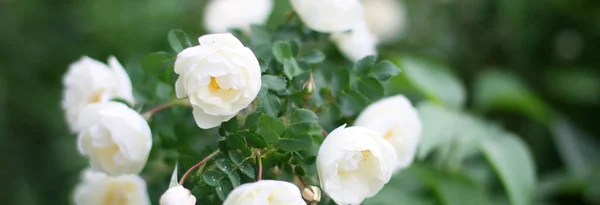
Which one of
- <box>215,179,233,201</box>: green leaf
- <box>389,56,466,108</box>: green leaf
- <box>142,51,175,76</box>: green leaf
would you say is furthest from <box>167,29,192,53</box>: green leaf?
<box>389,56,466,108</box>: green leaf

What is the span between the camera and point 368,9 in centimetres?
111

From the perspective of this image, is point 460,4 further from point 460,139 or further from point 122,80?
point 122,80

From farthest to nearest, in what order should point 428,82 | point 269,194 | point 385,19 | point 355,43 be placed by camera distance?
point 385,19 < point 428,82 < point 355,43 < point 269,194

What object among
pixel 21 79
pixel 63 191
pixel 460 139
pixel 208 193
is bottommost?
pixel 63 191

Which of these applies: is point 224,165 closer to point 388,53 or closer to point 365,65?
point 365,65

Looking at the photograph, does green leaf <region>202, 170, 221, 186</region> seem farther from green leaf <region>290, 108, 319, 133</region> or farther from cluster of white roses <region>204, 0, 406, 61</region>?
cluster of white roses <region>204, 0, 406, 61</region>

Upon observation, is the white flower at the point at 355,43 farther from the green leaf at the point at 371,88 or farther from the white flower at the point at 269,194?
the white flower at the point at 269,194

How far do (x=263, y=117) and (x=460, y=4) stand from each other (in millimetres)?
742

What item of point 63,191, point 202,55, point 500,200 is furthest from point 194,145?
point 63,191

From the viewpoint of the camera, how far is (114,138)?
0.45 metres

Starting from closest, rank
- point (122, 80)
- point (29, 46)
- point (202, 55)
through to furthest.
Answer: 1. point (202, 55)
2. point (122, 80)
3. point (29, 46)

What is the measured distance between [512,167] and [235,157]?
0.34 meters

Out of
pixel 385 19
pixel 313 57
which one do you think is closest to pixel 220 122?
pixel 313 57

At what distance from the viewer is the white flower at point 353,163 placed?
0.42 metres
